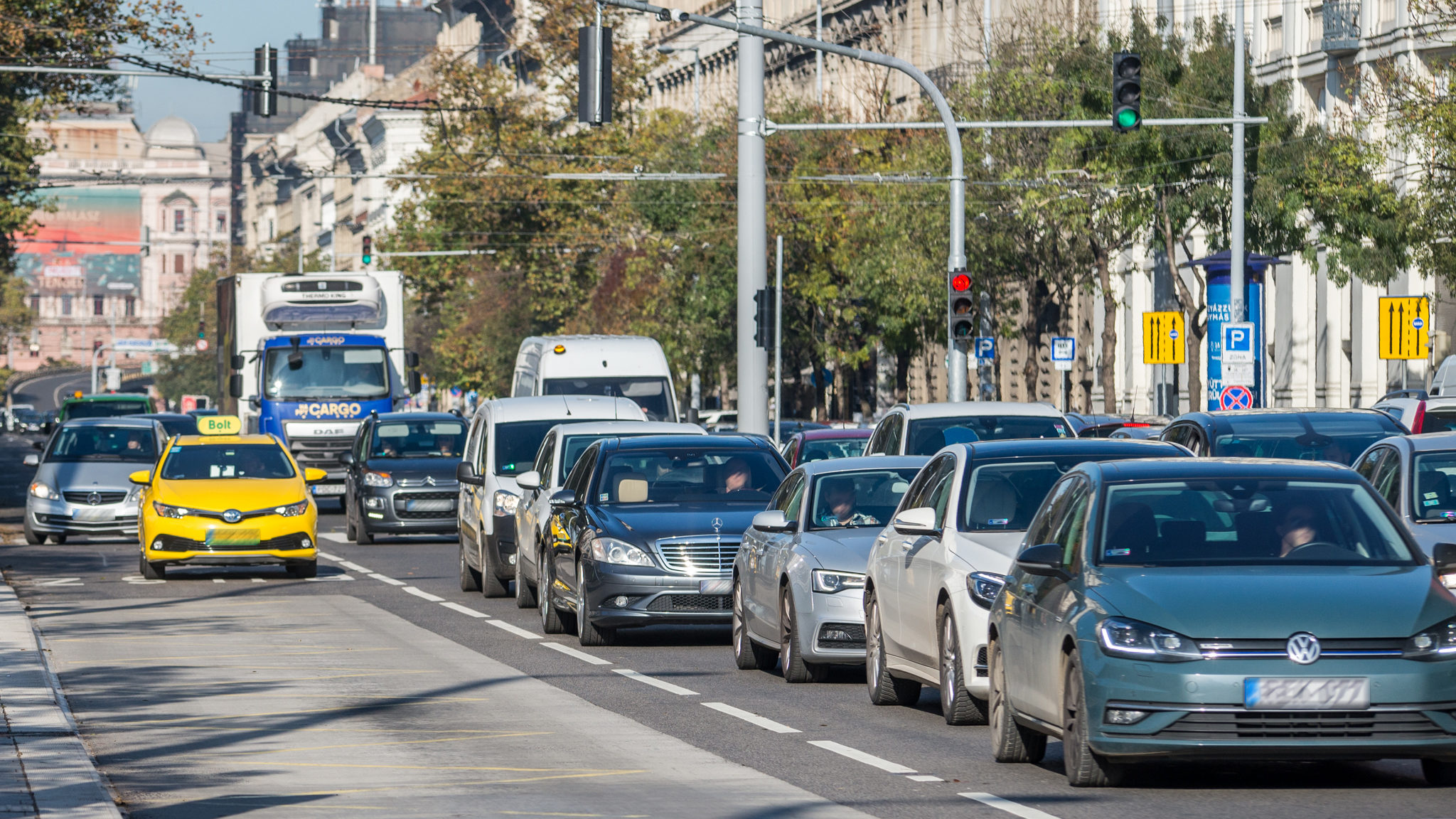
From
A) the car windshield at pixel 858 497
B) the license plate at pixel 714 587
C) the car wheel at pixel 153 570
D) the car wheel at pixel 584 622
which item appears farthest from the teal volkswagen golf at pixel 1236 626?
the car wheel at pixel 153 570

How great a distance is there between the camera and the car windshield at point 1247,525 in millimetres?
10656

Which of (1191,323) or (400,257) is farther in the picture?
(400,257)

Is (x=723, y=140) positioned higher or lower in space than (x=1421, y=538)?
higher

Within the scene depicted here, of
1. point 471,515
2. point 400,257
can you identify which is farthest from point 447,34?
point 471,515

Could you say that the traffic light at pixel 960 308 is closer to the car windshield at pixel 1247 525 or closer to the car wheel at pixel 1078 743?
the car windshield at pixel 1247 525

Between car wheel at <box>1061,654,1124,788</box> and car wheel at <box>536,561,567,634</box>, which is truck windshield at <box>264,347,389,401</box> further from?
car wheel at <box>1061,654,1124,788</box>

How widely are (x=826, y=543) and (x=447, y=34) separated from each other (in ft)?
461

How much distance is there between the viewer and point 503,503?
2358cm

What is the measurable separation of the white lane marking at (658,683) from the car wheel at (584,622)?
5.29ft

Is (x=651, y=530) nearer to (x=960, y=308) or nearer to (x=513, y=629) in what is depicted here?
(x=513, y=629)

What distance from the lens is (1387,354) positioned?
121ft

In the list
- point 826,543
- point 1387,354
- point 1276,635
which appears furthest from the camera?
point 1387,354

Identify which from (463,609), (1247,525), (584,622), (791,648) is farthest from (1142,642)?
(463,609)

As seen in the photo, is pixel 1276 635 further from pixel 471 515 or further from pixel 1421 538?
pixel 471 515
